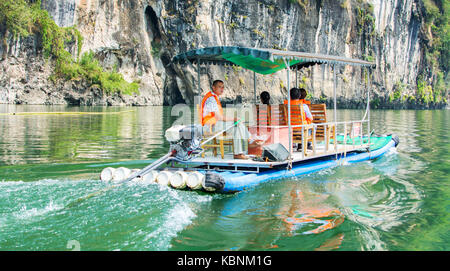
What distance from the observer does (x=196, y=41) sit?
131ft

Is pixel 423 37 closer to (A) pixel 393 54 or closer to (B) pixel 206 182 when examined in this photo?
(A) pixel 393 54

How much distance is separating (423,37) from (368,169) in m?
60.5

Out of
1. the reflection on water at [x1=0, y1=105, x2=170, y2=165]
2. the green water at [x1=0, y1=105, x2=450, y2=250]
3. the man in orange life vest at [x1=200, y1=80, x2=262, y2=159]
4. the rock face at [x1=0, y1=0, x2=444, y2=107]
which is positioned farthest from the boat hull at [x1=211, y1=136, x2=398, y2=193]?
the rock face at [x1=0, y1=0, x2=444, y2=107]

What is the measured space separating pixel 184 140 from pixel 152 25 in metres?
36.9

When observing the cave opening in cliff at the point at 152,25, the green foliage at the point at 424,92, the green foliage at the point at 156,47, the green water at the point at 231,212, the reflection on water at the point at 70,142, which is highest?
the cave opening in cliff at the point at 152,25

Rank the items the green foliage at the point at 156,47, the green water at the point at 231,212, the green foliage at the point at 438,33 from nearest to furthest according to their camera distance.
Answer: the green water at the point at 231,212 → the green foliage at the point at 156,47 → the green foliage at the point at 438,33

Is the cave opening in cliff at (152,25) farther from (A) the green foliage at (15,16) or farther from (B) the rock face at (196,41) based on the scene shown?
(A) the green foliage at (15,16)

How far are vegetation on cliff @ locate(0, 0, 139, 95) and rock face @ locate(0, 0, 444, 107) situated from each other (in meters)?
0.75

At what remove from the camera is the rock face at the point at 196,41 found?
111 ft

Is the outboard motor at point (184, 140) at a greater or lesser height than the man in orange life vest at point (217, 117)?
lesser

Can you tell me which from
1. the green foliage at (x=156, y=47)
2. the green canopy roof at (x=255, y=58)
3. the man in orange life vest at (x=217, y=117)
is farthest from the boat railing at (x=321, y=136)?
the green foliage at (x=156, y=47)

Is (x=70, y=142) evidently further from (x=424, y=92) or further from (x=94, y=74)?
(x=424, y=92)

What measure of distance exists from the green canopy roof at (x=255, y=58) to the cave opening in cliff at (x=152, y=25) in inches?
1322

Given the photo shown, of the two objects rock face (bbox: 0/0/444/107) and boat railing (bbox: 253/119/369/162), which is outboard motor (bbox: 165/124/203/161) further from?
rock face (bbox: 0/0/444/107)
